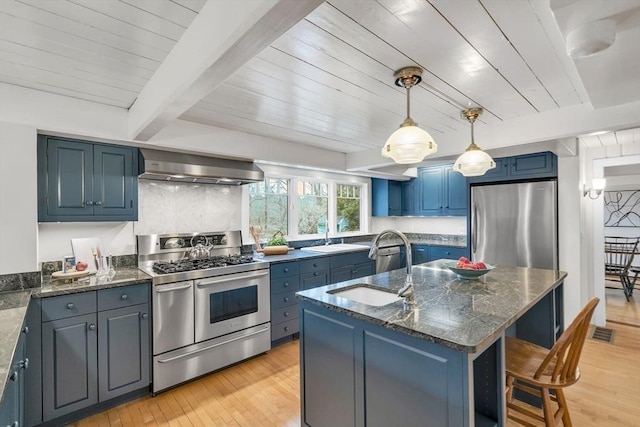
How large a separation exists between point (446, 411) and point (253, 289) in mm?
2117

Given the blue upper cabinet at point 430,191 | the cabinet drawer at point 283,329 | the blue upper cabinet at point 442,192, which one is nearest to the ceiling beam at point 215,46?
the cabinet drawer at point 283,329

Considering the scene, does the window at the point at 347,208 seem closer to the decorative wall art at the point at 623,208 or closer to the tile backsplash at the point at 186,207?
the tile backsplash at the point at 186,207

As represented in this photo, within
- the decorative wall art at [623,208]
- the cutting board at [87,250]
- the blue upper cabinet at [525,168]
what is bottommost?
the cutting board at [87,250]

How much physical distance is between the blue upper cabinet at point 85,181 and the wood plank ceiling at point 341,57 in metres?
0.40

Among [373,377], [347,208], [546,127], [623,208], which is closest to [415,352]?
[373,377]

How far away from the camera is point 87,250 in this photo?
256 cm

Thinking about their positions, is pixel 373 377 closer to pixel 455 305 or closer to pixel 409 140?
pixel 455 305

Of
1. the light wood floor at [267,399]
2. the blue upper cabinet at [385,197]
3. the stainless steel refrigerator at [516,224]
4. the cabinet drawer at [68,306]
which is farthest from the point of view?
the blue upper cabinet at [385,197]

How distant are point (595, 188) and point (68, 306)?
17.7ft

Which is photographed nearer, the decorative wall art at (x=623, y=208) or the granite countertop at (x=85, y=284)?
the granite countertop at (x=85, y=284)

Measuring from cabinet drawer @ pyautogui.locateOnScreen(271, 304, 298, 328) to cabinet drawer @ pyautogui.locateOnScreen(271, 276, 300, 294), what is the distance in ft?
0.65

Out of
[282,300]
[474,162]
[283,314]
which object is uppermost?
[474,162]

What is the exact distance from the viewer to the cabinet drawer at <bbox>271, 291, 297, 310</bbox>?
321 cm

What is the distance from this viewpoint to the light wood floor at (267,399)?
2123 mm
